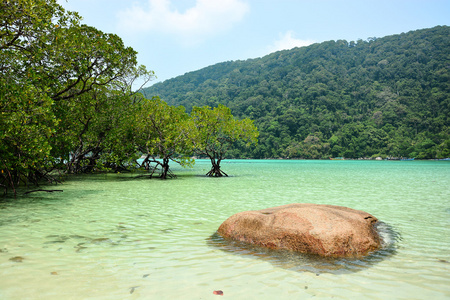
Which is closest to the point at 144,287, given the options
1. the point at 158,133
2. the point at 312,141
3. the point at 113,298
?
the point at 113,298

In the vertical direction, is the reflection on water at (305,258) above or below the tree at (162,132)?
below

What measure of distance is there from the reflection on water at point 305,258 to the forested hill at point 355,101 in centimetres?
11887

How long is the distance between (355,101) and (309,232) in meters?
160

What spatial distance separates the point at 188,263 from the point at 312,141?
130 m

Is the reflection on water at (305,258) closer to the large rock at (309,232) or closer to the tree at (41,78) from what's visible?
the large rock at (309,232)

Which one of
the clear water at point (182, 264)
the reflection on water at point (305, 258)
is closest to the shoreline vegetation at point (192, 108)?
the clear water at point (182, 264)

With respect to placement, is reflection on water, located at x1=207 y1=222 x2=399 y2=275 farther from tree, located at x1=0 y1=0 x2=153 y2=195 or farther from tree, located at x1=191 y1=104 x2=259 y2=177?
tree, located at x1=191 y1=104 x2=259 y2=177

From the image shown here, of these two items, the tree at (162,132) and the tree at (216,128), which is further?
the tree at (216,128)

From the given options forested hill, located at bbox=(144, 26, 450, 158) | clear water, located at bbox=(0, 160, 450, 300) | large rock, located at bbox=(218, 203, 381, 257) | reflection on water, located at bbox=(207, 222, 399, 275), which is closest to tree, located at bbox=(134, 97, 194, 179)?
clear water, located at bbox=(0, 160, 450, 300)

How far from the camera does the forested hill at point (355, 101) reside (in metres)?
120

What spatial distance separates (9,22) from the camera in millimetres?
10484

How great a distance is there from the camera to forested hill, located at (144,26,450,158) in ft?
393

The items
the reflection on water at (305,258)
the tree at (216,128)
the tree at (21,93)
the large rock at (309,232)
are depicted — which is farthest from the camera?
the tree at (216,128)

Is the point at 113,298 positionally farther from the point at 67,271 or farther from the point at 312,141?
the point at 312,141
